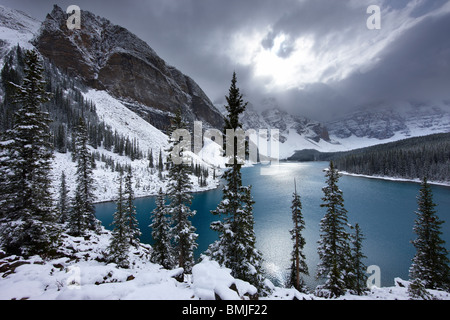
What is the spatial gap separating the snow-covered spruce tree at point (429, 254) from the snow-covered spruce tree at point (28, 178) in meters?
28.9

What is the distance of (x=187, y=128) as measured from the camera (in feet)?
53.5

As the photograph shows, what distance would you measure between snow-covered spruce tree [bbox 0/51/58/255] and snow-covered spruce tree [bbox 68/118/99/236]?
10592mm

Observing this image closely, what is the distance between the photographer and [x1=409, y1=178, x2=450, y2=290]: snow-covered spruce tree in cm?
1470

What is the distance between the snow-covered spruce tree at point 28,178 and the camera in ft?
33.7

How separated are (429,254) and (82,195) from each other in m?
36.2

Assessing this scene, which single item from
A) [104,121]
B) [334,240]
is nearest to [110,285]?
[334,240]

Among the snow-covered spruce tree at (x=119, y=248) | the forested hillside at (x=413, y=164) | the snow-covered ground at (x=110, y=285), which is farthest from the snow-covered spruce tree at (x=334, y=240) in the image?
the forested hillside at (x=413, y=164)

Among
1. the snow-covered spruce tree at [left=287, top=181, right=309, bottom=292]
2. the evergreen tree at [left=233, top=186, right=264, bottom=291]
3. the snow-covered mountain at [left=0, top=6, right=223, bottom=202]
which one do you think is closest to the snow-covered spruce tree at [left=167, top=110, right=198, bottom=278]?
the evergreen tree at [left=233, top=186, right=264, bottom=291]

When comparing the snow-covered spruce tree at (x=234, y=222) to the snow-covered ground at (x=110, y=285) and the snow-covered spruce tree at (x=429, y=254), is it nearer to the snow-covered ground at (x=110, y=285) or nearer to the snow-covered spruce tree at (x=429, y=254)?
the snow-covered ground at (x=110, y=285)

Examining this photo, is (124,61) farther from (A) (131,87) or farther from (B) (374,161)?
(B) (374,161)

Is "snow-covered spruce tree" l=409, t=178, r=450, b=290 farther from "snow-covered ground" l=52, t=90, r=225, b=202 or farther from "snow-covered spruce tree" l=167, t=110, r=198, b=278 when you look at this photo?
"snow-covered ground" l=52, t=90, r=225, b=202

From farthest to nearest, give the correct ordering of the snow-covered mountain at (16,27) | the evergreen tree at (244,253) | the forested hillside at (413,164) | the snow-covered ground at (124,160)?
the snow-covered mountain at (16,27), the forested hillside at (413,164), the snow-covered ground at (124,160), the evergreen tree at (244,253)

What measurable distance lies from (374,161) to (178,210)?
432 feet
